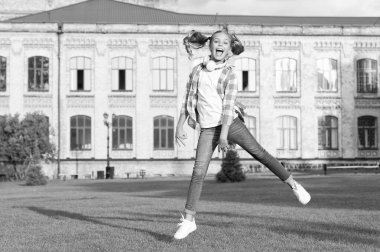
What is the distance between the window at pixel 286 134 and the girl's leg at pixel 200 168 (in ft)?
131

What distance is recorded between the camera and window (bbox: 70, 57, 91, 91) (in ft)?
151

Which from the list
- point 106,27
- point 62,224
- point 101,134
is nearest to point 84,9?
point 106,27

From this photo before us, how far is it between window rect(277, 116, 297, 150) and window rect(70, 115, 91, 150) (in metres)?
13.1

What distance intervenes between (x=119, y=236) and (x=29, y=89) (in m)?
39.3

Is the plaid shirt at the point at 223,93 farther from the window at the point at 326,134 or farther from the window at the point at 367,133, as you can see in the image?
the window at the point at 367,133

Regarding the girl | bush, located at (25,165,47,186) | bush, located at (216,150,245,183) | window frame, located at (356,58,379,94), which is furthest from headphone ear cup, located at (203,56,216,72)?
window frame, located at (356,58,379,94)

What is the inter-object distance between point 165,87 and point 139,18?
7.19m

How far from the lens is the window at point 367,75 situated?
47656 mm

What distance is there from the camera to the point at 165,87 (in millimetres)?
46469

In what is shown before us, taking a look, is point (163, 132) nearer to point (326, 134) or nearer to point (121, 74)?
point (121, 74)

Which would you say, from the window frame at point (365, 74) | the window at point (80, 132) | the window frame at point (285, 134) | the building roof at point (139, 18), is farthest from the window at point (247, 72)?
the window at point (80, 132)

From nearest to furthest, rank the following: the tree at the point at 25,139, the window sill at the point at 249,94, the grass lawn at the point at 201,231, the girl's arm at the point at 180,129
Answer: the grass lawn at the point at 201,231 → the girl's arm at the point at 180,129 → the tree at the point at 25,139 → the window sill at the point at 249,94

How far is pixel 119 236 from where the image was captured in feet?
26.0

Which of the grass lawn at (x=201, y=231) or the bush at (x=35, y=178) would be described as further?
the bush at (x=35, y=178)
